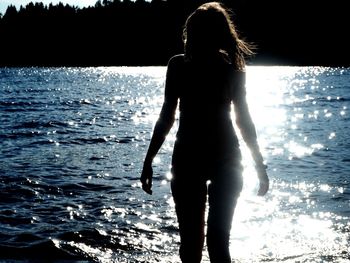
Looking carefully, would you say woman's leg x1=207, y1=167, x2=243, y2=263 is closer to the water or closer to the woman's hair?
the woman's hair

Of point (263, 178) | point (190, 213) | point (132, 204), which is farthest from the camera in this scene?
point (132, 204)

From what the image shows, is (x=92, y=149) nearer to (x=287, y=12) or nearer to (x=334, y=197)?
(x=334, y=197)

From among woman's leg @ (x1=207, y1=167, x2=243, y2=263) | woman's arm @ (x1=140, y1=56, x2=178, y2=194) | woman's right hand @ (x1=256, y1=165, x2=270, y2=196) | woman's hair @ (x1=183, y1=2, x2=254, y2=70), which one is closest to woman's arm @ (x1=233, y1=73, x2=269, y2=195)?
woman's right hand @ (x1=256, y1=165, x2=270, y2=196)

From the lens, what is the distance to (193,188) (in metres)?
3.87

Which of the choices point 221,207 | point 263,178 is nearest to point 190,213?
point 221,207

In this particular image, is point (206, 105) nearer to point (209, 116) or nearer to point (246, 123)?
point (209, 116)

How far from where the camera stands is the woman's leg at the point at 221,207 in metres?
3.85

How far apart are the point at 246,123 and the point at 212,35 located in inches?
34.1

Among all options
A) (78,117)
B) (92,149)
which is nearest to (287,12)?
(78,117)

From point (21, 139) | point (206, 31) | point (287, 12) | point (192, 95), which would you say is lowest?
point (21, 139)

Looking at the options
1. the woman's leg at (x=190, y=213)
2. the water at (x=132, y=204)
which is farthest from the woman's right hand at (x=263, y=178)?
the water at (x=132, y=204)

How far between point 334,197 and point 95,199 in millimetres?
6272

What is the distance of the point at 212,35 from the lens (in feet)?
12.4

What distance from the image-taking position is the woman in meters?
3.80
